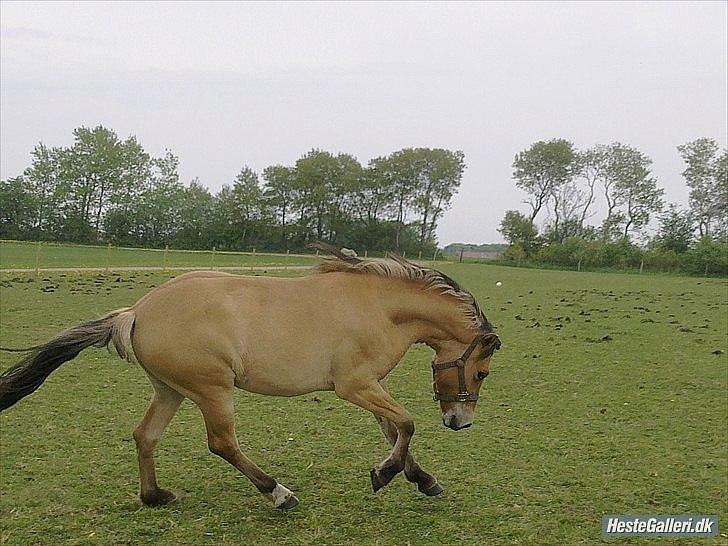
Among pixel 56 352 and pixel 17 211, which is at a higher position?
pixel 17 211

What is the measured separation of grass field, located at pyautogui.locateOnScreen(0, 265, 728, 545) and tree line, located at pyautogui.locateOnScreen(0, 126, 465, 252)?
131 feet

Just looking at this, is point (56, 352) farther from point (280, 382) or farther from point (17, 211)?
point (17, 211)

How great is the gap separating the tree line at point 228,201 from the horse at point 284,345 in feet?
A: 140

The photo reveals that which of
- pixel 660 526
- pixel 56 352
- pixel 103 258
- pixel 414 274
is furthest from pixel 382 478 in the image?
pixel 103 258

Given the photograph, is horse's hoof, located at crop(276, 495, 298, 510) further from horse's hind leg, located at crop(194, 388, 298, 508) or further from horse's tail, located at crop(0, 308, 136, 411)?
horse's tail, located at crop(0, 308, 136, 411)

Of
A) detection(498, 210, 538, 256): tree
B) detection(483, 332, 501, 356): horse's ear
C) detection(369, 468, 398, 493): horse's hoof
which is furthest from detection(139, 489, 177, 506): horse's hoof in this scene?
detection(498, 210, 538, 256): tree

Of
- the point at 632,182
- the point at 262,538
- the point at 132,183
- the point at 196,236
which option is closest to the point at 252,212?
the point at 196,236

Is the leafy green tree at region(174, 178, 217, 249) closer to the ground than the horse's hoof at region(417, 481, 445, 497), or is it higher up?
higher up

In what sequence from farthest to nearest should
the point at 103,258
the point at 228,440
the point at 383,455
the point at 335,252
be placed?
the point at 103,258 → the point at 383,455 → the point at 335,252 → the point at 228,440

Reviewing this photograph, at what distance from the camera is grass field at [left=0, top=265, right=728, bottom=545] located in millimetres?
3793

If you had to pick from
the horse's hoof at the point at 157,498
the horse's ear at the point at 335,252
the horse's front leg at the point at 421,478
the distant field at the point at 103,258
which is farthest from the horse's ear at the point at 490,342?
the distant field at the point at 103,258

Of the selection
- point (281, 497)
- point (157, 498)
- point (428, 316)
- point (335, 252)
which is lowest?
point (157, 498)

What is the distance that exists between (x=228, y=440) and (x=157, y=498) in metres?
0.62

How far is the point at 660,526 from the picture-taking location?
3709 millimetres
